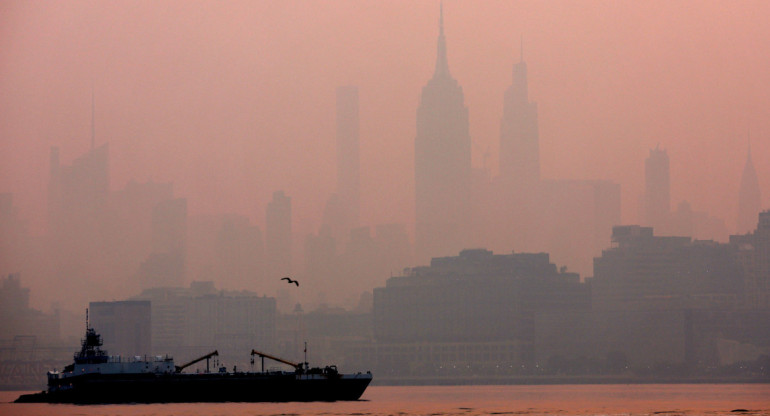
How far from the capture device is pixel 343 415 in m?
200

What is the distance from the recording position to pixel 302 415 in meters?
200

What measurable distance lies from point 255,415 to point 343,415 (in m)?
12.2

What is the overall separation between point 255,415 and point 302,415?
21.4 feet

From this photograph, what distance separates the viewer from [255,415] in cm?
19988

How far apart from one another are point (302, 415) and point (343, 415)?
18.6 ft
